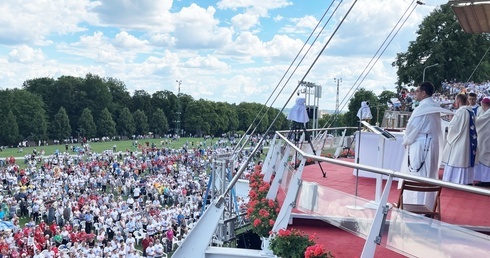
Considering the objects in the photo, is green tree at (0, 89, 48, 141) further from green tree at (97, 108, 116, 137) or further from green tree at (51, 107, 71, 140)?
green tree at (97, 108, 116, 137)

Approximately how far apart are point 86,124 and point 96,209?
66.0m

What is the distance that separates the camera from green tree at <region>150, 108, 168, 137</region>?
10156 cm

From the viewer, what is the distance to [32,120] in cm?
7962

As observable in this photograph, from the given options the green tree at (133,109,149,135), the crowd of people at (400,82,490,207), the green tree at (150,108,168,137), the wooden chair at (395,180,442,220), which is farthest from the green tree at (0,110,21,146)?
the wooden chair at (395,180,442,220)

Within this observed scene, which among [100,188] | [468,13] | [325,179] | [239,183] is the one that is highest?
[468,13]

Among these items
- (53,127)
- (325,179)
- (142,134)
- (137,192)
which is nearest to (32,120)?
(53,127)

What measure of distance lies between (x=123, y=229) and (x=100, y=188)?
14.9m

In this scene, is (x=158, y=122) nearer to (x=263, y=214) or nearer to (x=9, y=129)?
(x=9, y=129)

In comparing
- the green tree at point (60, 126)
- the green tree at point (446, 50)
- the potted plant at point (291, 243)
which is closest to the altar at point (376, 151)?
the potted plant at point (291, 243)

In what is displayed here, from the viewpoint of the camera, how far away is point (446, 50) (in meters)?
37.3

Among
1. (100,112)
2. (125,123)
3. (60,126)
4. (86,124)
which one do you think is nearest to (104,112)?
(100,112)

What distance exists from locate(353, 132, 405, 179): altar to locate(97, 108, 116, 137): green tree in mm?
86543

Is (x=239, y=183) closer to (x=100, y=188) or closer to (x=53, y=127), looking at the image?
(x=100, y=188)

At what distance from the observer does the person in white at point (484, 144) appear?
770 centimetres
